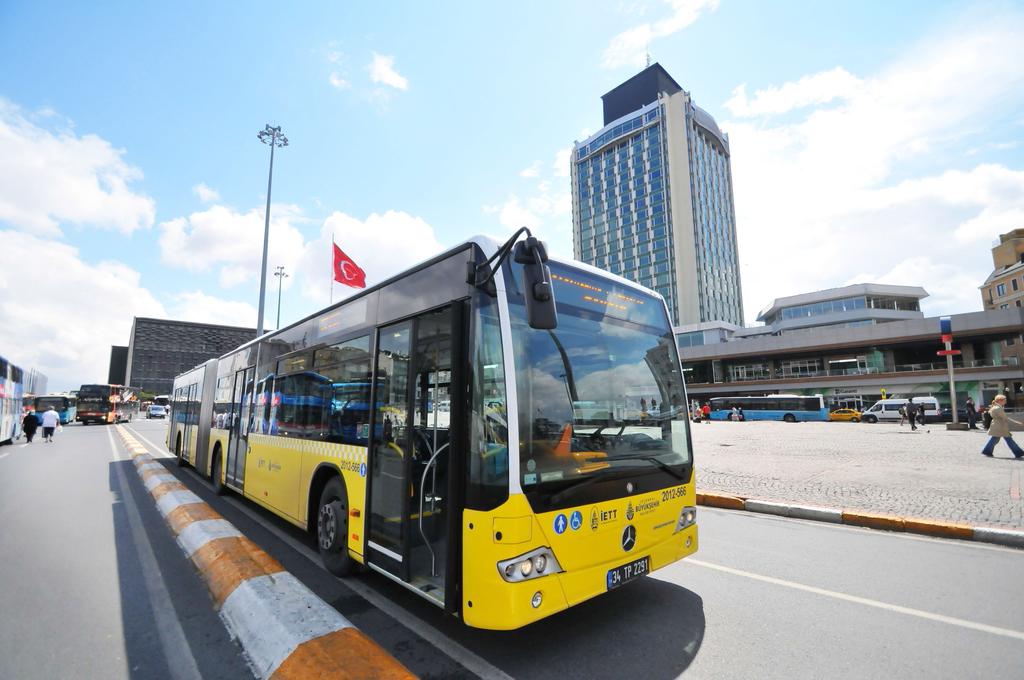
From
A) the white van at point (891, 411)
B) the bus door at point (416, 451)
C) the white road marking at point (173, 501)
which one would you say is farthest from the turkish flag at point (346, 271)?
the white van at point (891, 411)

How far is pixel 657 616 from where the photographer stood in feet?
12.7

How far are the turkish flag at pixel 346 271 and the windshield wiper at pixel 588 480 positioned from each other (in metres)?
11.1

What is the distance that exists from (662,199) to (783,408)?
216ft

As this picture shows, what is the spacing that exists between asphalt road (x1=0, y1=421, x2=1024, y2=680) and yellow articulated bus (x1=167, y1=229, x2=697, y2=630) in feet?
1.37

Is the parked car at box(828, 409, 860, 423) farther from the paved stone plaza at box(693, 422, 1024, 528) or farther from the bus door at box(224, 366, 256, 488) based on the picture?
the bus door at box(224, 366, 256, 488)

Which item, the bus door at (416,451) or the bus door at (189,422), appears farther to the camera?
the bus door at (189,422)

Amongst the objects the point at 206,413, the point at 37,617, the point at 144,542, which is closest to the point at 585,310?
the point at 37,617

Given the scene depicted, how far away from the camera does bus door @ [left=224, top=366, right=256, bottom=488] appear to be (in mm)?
8102

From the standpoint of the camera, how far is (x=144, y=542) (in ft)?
19.9

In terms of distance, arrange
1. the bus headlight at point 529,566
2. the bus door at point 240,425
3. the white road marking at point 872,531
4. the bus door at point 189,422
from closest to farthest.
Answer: the bus headlight at point 529,566 → the white road marking at point 872,531 → the bus door at point 240,425 → the bus door at point 189,422

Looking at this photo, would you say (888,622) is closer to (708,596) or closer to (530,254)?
(708,596)

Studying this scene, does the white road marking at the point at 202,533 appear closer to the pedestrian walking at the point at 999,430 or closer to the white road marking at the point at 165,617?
the white road marking at the point at 165,617

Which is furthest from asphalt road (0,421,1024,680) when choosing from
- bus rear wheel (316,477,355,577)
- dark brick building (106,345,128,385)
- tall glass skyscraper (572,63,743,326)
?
dark brick building (106,345,128,385)

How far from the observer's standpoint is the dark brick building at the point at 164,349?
347ft
